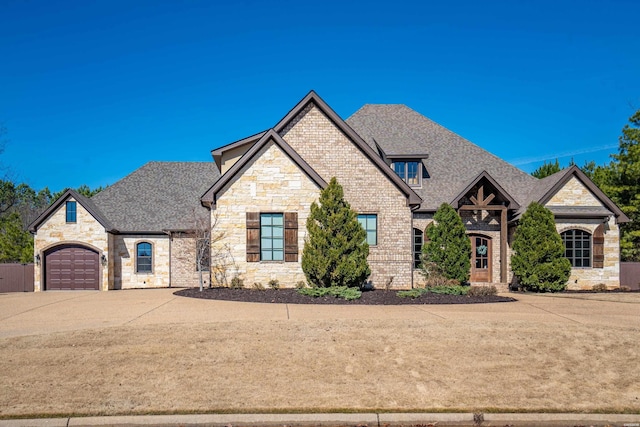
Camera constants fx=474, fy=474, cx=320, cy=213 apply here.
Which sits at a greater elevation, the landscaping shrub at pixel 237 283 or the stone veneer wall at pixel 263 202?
the stone veneer wall at pixel 263 202

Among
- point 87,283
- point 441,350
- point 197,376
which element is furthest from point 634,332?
point 87,283

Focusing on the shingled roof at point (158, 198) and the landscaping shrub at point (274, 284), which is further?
the shingled roof at point (158, 198)

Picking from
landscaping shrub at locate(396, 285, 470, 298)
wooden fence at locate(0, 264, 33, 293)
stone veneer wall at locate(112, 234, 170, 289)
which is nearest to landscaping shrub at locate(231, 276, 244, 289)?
landscaping shrub at locate(396, 285, 470, 298)

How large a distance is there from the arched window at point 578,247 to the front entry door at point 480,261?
3.44 metres

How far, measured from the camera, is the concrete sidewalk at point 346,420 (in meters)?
6.23

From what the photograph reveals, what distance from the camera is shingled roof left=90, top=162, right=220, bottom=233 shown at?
25.6 metres

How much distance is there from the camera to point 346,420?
6.30 meters

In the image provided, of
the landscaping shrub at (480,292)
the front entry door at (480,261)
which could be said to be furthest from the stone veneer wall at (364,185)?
the front entry door at (480,261)

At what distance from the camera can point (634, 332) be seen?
10844 mm

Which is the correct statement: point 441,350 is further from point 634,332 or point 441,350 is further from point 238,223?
point 238,223

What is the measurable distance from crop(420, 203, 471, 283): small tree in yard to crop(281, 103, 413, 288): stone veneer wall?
37.2 inches

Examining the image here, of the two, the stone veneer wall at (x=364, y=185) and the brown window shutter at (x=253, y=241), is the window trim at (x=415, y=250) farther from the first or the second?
the brown window shutter at (x=253, y=241)

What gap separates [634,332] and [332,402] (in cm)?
806

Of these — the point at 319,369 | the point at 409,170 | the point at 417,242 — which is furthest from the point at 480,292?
the point at 319,369
